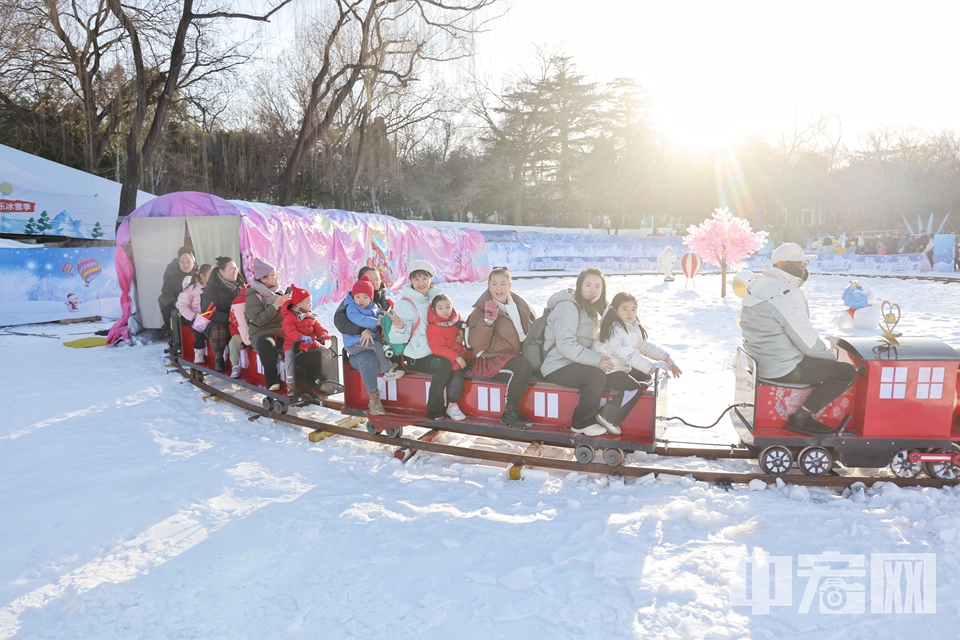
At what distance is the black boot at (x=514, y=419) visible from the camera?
4.66 m

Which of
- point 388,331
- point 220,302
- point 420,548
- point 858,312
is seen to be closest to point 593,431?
point 420,548

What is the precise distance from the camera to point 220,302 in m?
7.52

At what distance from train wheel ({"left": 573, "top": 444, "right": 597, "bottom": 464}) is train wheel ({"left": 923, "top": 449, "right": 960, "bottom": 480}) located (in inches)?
90.9

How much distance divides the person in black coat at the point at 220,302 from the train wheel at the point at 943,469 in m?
7.13

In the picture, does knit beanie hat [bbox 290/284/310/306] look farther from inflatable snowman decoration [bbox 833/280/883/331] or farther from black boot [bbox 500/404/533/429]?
inflatable snowman decoration [bbox 833/280/883/331]

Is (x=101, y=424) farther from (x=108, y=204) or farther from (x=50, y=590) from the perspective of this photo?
(x=108, y=204)

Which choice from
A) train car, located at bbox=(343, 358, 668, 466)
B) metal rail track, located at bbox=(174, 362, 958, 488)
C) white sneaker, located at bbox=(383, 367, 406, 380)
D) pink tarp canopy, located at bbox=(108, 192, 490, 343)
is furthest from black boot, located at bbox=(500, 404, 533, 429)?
pink tarp canopy, located at bbox=(108, 192, 490, 343)

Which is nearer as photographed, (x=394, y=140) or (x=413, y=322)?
(x=413, y=322)

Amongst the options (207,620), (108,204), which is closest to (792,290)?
(207,620)

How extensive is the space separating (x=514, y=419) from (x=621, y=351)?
100cm

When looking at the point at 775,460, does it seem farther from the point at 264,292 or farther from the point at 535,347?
the point at 264,292

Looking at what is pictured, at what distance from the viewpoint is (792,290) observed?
167 inches

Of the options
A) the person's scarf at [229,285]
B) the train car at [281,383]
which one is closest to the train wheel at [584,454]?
the train car at [281,383]

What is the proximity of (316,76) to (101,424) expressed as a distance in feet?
48.2
